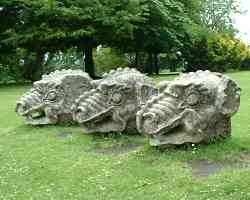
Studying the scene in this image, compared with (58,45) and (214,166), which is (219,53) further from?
(214,166)

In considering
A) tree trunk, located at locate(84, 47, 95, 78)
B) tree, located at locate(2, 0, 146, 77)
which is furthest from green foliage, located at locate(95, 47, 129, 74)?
tree, located at locate(2, 0, 146, 77)

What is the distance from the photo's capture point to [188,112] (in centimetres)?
822

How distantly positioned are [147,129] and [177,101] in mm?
643

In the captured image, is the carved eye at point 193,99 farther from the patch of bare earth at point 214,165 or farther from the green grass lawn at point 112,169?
the patch of bare earth at point 214,165

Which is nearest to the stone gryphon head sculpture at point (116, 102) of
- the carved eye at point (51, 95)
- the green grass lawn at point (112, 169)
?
the green grass lawn at point (112, 169)

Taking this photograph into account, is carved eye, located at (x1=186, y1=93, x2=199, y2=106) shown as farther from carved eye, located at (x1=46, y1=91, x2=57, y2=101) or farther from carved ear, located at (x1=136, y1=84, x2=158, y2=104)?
carved eye, located at (x1=46, y1=91, x2=57, y2=101)

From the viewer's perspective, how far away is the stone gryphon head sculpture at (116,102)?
996cm

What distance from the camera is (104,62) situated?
179ft

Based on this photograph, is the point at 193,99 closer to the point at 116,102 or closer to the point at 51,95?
the point at 116,102

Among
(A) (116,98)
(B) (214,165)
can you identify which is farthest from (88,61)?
(B) (214,165)

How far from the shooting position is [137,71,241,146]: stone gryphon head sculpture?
27.0 feet

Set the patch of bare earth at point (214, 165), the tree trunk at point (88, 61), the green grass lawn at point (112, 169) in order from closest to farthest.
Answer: the green grass lawn at point (112, 169)
the patch of bare earth at point (214, 165)
the tree trunk at point (88, 61)

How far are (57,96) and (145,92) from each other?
9.43 ft

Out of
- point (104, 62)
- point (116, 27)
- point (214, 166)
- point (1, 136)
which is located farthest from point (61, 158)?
point (104, 62)
